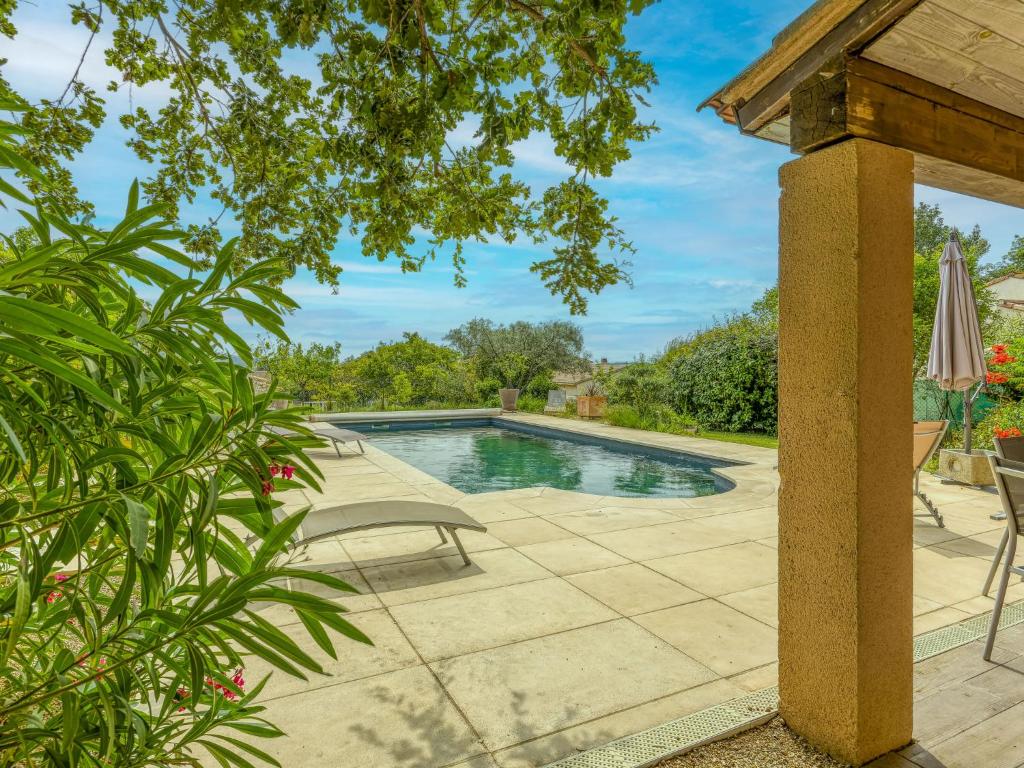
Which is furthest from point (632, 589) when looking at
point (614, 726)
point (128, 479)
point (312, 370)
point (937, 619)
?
point (312, 370)

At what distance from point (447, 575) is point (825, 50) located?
363 centimetres

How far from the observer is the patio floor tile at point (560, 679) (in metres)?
2.37

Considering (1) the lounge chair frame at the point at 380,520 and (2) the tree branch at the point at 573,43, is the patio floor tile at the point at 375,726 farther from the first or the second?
(2) the tree branch at the point at 573,43

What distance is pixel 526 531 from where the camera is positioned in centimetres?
513

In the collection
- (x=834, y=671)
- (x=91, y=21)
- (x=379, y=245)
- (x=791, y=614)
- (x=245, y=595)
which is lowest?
(x=834, y=671)

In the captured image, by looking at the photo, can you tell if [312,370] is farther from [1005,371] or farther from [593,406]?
[1005,371]

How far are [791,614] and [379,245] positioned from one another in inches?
109

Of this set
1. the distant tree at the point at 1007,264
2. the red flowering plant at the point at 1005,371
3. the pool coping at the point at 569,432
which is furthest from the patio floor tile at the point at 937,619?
the distant tree at the point at 1007,264

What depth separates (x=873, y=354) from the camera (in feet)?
6.37

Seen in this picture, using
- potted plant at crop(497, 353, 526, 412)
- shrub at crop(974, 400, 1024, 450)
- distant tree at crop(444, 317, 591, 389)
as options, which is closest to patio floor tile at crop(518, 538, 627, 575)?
shrub at crop(974, 400, 1024, 450)

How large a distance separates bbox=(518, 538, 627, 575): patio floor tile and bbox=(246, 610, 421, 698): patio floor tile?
138 cm

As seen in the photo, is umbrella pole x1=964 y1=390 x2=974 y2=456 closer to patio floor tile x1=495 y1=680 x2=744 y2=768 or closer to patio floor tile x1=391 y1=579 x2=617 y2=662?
patio floor tile x1=391 y1=579 x2=617 y2=662

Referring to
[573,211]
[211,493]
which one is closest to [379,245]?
[573,211]

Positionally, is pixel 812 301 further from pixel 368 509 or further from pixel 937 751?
pixel 368 509
